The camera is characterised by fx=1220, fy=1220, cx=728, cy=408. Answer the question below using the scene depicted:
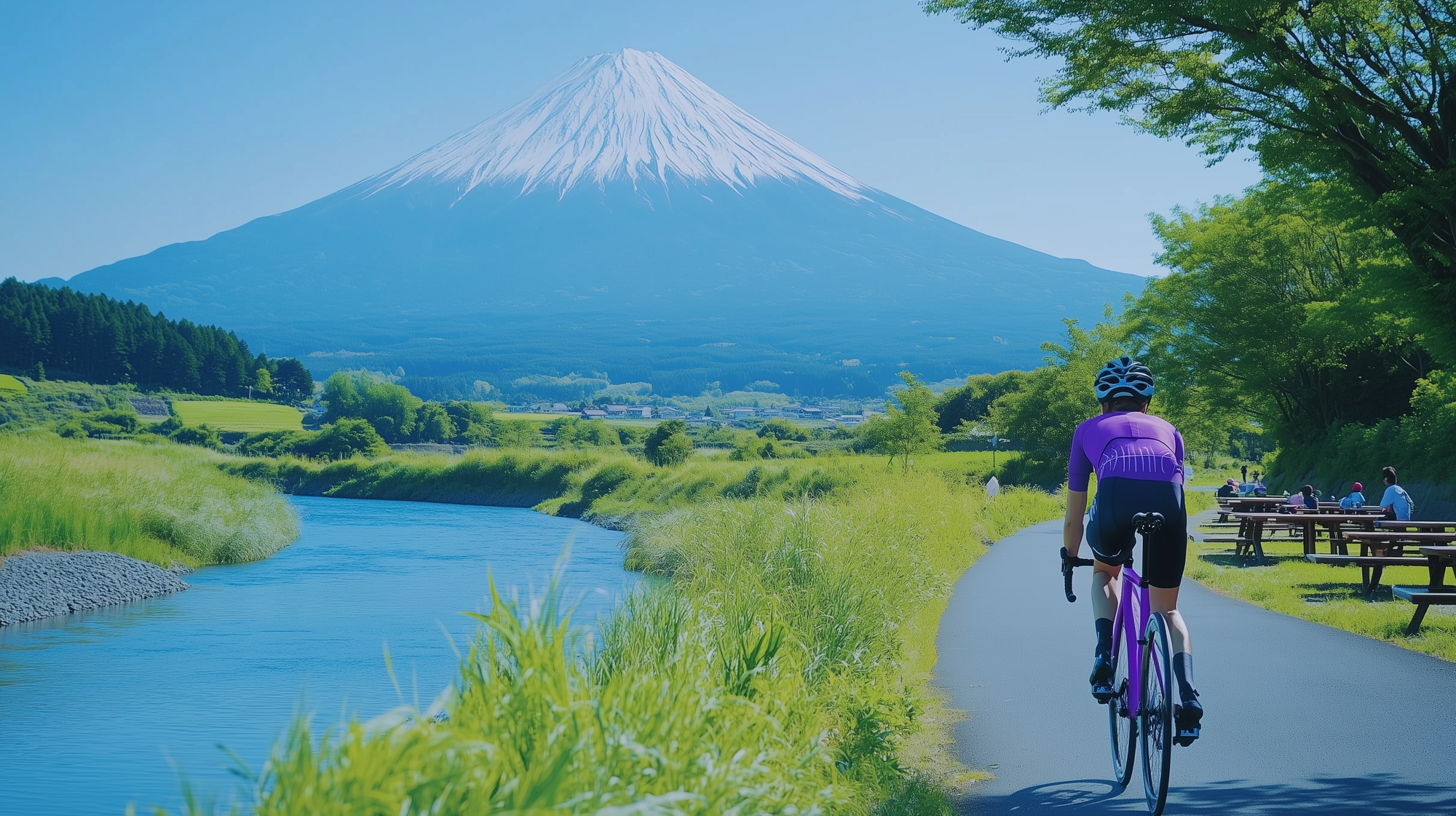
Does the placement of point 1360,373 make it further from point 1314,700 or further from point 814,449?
point 814,449

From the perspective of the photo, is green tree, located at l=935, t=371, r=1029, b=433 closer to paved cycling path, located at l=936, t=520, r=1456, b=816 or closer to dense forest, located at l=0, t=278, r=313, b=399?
dense forest, located at l=0, t=278, r=313, b=399

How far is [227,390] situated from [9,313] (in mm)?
20076

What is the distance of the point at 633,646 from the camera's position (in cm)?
616

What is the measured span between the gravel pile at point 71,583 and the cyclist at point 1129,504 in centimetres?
1864

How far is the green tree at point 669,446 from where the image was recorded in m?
55.8

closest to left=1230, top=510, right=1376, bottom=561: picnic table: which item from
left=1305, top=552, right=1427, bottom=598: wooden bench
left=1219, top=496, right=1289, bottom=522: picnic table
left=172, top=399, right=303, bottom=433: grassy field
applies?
left=1305, top=552, right=1427, bottom=598: wooden bench

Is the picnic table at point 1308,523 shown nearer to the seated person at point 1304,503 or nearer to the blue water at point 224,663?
the seated person at point 1304,503

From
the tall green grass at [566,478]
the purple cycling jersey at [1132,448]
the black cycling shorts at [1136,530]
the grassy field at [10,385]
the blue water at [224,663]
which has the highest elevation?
the grassy field at [10,385]

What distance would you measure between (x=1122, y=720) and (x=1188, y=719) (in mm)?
1027

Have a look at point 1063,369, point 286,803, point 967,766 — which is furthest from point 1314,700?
point 1063,369

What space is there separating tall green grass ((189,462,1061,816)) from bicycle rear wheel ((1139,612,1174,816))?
2.95ft

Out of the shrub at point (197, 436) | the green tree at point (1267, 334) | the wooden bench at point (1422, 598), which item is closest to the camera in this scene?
the wooden bench at point (1422, 598)

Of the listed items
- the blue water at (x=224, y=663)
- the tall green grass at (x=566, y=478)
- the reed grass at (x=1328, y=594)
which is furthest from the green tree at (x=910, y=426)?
the reed grass at (x=1328, y=594)

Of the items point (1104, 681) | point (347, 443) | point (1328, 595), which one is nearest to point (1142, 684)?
point (1104, 681)
